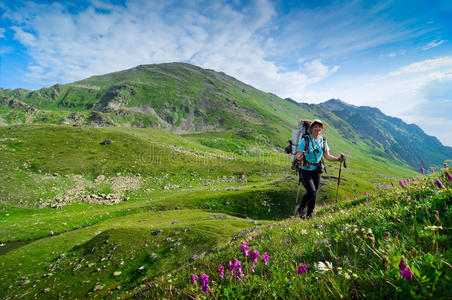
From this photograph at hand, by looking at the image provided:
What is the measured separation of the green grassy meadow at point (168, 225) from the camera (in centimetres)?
272

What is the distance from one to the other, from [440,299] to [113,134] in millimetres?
87489

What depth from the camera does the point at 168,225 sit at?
20375 mm

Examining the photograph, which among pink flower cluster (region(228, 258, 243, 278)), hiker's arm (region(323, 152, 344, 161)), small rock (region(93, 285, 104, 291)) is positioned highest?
hiker's arm (region(323, 152, 344, 161))

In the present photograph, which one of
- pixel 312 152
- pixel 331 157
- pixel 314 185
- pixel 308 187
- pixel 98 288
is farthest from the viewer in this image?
pixel 98 288

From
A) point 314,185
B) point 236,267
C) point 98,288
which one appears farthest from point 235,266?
point 98,288

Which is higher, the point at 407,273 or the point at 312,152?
the point at 312,152

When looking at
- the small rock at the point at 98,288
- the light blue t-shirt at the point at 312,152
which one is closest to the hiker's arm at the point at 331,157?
the light blue t-shirt at the point at 312,152

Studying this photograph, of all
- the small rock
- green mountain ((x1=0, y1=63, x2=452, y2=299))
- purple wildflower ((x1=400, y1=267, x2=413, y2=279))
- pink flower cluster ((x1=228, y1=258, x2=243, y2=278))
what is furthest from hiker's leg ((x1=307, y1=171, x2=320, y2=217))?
the small rock

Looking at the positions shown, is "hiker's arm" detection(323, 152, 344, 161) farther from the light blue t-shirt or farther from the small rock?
the small rock

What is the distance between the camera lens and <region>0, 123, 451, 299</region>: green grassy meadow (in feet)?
8.92

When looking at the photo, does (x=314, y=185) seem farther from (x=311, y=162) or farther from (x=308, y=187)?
(x=311, y=162)

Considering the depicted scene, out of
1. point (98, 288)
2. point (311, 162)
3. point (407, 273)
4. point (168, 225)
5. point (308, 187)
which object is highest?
point (311, 162)

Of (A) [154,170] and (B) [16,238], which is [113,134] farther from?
(B) [16,238]

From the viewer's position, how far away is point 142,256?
1373 centimetres
